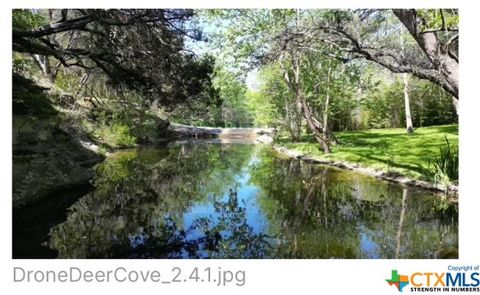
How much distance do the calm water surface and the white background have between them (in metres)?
0.19

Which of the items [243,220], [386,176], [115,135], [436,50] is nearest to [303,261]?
[243,220]

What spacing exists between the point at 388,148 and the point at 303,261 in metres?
7.05

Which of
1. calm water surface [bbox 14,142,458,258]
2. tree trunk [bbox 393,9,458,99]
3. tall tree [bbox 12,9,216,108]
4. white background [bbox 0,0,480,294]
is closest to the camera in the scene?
white background [bbox 0,0,480,294]

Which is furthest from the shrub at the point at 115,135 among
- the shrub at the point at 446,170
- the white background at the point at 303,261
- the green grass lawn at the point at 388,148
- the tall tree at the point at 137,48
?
the shrub at the point at 446,170

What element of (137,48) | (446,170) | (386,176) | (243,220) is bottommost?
(243,220)

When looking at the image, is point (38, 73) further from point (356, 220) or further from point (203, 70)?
point (356, 220)

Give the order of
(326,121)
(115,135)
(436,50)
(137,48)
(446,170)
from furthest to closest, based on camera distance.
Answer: (115,135) < (326,121) < (446,170) < (137,48) < (436,50)

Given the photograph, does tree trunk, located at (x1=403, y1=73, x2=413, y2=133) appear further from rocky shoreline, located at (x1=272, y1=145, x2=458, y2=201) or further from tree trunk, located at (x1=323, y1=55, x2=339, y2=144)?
rocky shoreline, located at (x1=272, y1=145, x2=458, y2=201)

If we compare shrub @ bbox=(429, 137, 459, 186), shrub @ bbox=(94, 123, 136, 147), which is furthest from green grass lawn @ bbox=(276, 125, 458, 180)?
shrub @ bbox=(94, 123, 136, 147)

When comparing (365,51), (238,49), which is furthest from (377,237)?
(238,49)

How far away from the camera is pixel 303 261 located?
4.16m

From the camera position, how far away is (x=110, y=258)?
13.7ft

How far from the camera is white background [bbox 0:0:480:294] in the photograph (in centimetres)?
391

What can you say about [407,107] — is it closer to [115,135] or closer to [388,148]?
[388,148]
